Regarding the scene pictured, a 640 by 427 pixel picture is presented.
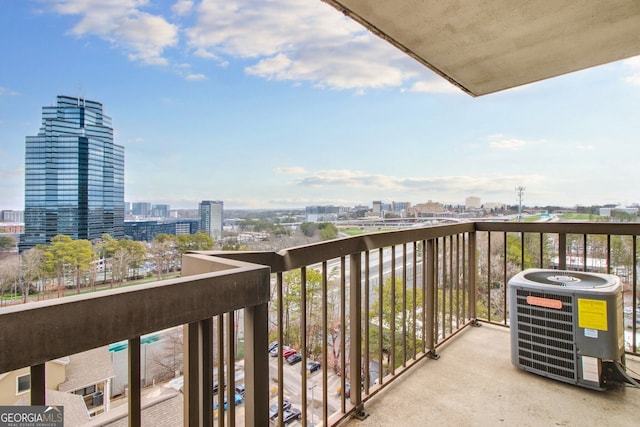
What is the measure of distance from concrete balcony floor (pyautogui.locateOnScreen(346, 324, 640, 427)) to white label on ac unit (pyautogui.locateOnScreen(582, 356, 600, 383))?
0.08 metres

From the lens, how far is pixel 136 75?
1372 cm

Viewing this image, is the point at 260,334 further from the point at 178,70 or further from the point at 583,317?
the point at 178,70

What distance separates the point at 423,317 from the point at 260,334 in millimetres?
1745

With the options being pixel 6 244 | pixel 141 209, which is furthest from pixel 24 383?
pixel 141 209

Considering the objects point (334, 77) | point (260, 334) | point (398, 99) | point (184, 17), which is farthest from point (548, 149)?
point (184, 17)

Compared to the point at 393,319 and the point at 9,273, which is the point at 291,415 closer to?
the point at 393,319

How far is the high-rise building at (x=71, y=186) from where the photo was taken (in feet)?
10.6

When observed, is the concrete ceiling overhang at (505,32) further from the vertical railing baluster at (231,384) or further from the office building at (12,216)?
the office building at (12,216)

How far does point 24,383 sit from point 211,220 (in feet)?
8.93

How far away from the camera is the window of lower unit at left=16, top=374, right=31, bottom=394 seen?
55 cm

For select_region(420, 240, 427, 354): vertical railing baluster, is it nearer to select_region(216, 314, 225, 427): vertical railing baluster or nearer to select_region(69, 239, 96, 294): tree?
select_region(216, 314, 225, 427): vertical railing baluster

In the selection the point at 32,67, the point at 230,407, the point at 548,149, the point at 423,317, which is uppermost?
the point at 32,67

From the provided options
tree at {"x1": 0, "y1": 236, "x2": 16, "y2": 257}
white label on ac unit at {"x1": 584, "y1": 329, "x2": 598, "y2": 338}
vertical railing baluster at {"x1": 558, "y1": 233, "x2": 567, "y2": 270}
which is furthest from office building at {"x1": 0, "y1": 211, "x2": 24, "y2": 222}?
vertical railing baluster at {"x1": 558, "y1": 233, "x2": 567, "y2": 270}

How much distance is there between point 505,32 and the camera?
1.99 m
